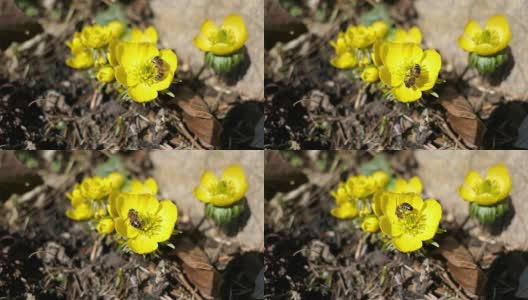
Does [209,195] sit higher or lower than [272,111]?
lower

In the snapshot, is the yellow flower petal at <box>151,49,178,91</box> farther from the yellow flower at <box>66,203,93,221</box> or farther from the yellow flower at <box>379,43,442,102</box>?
the yellow flower at <box>379,43,442,102</box>

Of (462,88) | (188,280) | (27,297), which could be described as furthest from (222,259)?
(462,88)

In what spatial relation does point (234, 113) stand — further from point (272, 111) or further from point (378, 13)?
point (378, 13)

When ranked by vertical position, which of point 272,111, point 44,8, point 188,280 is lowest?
point 188,280

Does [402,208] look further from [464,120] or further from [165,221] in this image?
[165,221]

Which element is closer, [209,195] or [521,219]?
[209,195]

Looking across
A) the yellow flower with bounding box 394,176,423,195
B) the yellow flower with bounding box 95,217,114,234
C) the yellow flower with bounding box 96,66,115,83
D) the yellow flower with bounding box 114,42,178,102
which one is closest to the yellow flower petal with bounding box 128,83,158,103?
the yellow flower with bounding box 114,42,178,102
